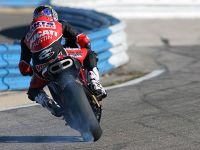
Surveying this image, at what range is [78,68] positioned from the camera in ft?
22.4

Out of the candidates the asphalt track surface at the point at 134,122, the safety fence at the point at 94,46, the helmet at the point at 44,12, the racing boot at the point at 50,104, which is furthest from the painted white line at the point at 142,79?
the helmet at the point at 44,12

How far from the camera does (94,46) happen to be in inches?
496

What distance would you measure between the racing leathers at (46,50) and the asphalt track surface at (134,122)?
1.77ft

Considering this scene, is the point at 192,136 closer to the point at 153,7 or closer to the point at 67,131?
the point at 67,131

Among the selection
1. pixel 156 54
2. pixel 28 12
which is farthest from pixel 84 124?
pixel 28 12

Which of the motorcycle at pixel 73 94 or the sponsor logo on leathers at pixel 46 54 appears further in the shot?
the sponsor logo on leathers at pixel 46 54

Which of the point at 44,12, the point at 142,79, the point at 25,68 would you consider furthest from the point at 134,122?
the point at 142,79

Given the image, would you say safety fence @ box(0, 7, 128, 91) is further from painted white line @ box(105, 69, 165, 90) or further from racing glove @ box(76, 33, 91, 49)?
racing glove @ box(76, 33, 91, 49)

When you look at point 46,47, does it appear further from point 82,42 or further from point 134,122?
point 134,122

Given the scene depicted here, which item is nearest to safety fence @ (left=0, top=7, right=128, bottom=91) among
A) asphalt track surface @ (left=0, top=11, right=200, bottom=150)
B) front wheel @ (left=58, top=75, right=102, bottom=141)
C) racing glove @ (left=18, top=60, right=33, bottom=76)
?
asphalt track surface @ (left=0, top=11, right=200, bottom=150)

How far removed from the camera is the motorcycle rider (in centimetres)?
697

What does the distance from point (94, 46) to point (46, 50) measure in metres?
5.68

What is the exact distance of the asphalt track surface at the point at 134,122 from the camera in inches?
275

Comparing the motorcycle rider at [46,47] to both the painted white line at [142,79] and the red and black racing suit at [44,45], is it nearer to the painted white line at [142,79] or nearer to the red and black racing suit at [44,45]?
the red and black racing suit at [44,45]
